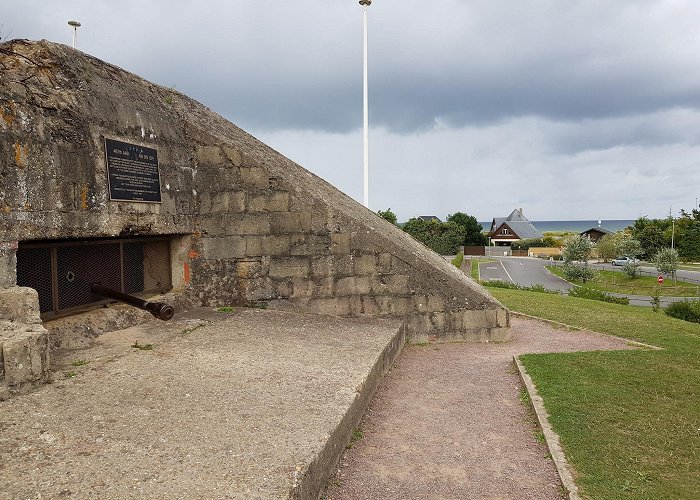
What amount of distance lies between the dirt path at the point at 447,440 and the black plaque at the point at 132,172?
4.44 metres

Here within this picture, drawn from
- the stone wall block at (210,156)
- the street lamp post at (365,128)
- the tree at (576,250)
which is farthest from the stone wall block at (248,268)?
the tree at (576,250)

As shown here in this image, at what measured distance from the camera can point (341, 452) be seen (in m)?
4.50

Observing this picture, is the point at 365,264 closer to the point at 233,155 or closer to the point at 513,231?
the point at 233,155

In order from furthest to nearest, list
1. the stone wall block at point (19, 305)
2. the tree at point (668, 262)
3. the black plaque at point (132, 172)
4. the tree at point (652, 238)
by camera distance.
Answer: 1. the tree at point (652, 238)
2. the tree at point (668, 262)
3. the black plaque at point (132, 172)
4. the stone wall block at point (19, 305)

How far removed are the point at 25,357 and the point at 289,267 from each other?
15.8 feet

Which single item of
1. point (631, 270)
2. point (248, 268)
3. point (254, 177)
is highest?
point (254, 177)

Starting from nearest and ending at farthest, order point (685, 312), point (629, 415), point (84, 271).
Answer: point (629, 415), point (84, 271), point (685, 312)

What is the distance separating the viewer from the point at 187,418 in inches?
160

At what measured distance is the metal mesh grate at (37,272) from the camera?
19.5 ft

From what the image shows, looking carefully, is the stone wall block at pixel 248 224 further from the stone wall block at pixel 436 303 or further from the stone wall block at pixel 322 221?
the stone wall block at pixel 436 303

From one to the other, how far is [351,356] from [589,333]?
6.25 meters

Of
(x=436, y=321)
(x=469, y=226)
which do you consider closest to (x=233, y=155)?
(x=436, y=321)

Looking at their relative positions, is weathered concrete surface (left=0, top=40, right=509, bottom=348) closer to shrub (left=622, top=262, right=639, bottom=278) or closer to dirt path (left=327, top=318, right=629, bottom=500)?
dirt path (left=327, top=318, right=629, bottom=500)

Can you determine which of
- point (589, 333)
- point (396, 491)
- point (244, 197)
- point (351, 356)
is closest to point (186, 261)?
point (244, 197)
